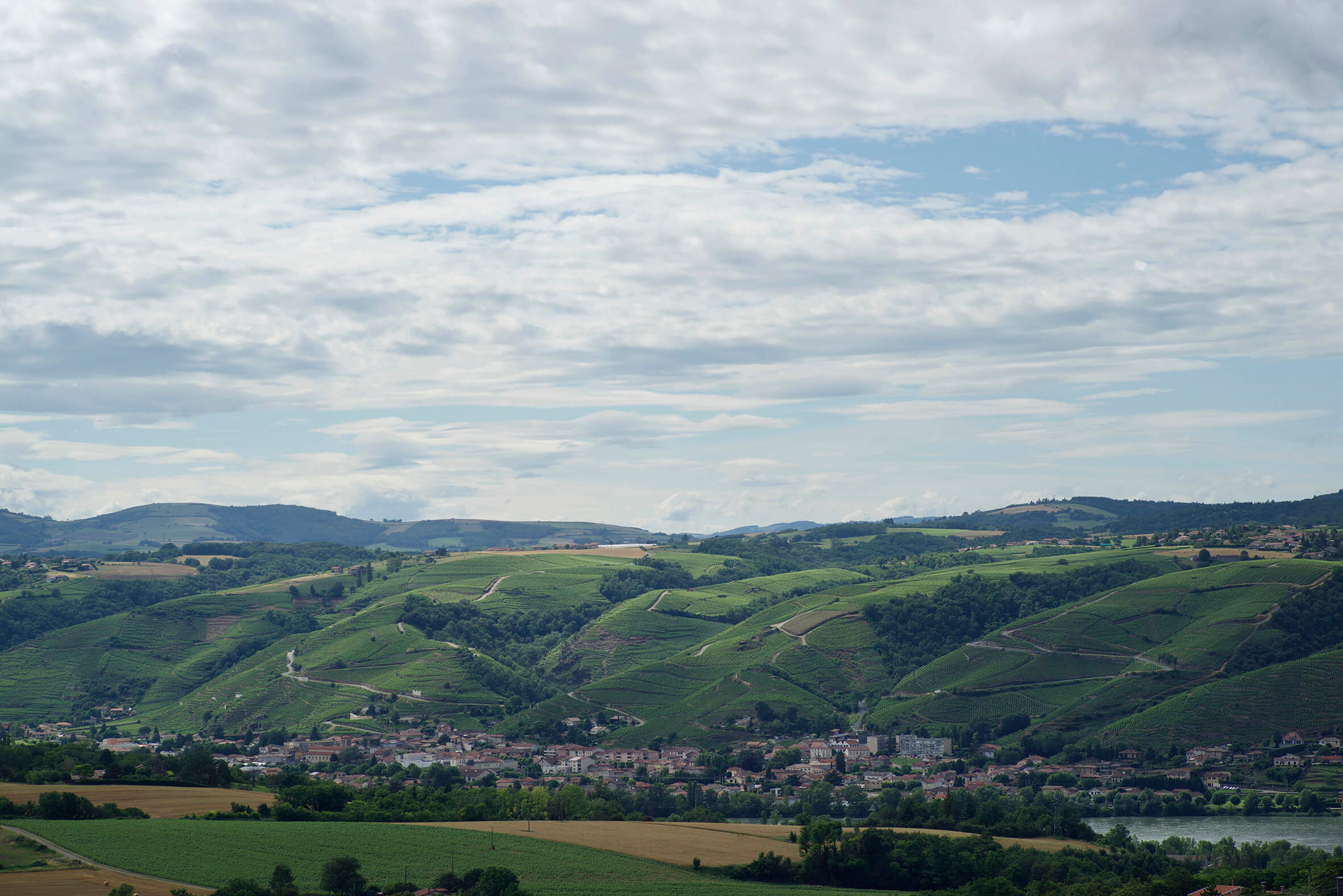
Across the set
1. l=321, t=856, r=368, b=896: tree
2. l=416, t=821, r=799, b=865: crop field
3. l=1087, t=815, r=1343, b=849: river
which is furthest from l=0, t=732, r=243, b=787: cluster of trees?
l=1087, t=815, r=1343, b=849: river

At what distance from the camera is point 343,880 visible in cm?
7912

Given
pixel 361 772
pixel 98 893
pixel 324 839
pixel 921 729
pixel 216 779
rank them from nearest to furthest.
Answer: pixel 98 893
pixel 324 839
pixel 216 779
pixel 361 772
pixel 921 729

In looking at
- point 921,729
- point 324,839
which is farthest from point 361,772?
point 921,729

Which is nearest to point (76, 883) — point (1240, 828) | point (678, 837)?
point (678, 837)

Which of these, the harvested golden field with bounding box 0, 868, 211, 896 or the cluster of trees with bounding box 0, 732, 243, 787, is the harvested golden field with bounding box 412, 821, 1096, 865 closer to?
the cluster of trees with bounding box 0, 732, 243, 787

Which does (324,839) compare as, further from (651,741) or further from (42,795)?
(651,741)

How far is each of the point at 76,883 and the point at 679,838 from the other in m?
46.3

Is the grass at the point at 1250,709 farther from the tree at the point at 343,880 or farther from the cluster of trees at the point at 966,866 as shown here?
the tree at the point at 343,880

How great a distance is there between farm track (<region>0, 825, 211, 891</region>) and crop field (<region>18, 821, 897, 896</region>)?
1.56 ft

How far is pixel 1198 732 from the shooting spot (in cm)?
16688

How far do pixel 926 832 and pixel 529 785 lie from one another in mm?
59184

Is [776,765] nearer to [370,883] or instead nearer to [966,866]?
[966,866]

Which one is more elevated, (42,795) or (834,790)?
(42,795)

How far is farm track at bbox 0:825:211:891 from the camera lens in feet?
249
